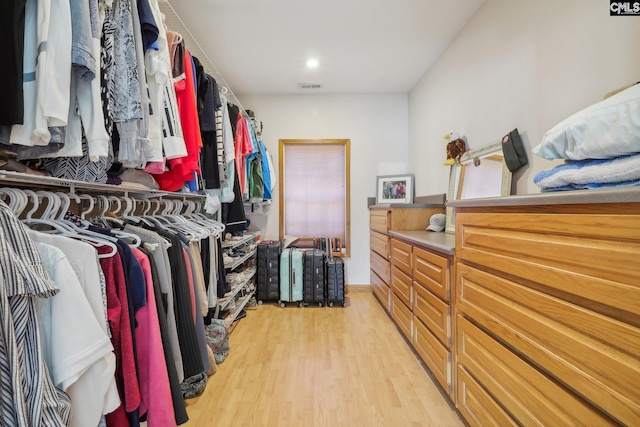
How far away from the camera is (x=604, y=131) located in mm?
846

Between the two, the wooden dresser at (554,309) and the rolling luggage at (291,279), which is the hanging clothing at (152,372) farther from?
the rolling luggage at (291,279)

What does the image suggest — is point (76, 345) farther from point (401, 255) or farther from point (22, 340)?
point (401, 255)

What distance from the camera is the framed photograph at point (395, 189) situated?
11.8ft

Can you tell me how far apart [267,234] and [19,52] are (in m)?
3.19

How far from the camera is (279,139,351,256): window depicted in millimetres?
3854

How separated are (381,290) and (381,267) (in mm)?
247

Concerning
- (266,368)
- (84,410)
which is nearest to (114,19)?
(84,410)

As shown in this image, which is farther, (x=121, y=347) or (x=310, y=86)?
(x=310, y=86)

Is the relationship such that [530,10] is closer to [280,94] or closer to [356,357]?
[356,357]

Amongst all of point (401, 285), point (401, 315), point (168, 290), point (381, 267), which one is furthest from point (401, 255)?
point (168, 290)

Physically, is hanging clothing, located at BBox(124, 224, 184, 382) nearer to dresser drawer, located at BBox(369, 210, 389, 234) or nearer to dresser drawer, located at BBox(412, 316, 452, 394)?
dresser drawer, located at BBox(412, 316, 452, 394)

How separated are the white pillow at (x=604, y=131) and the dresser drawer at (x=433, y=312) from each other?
3.14 feet

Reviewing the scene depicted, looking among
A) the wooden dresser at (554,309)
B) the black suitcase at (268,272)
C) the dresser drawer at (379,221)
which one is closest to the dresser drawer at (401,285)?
the dresser drawer at (379,221)

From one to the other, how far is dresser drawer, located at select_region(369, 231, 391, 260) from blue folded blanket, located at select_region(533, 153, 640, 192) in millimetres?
1827
